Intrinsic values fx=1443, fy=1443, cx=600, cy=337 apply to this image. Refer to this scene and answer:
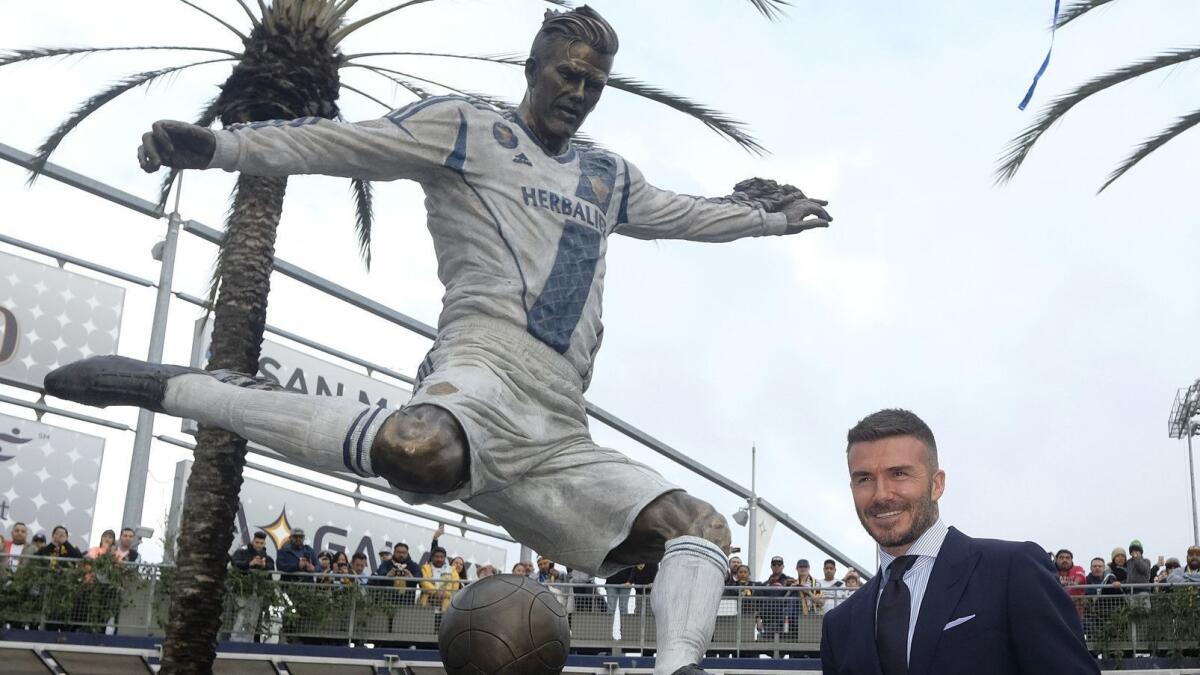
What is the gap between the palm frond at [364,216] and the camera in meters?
17.2

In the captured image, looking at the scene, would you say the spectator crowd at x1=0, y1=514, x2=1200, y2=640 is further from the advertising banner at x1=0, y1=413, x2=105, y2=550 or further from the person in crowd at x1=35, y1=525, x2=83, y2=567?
the advertising banner at x1=0, y1=413, x2=105, y2=550

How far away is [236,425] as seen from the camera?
16.0ft

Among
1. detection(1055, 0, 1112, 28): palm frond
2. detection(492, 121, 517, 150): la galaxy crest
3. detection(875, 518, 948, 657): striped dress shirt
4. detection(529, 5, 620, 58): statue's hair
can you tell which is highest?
detection(1055, 0, 1112, 28): palm frond

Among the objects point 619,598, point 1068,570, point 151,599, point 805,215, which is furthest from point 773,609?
point 805,215

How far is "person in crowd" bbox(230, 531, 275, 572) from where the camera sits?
634 inches

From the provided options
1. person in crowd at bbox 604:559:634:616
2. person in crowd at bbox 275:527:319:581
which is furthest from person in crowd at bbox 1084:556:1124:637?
person in crowd at bbox 275:527:319:581

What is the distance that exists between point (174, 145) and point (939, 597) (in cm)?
299

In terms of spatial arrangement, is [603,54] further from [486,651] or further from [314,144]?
[486,651]

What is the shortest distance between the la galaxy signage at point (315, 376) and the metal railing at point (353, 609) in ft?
23.9

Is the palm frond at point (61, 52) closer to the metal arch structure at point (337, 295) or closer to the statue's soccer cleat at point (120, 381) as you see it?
the metal arch structure at point (337, 295)

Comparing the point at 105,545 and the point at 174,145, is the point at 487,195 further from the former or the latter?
the point at 105,545

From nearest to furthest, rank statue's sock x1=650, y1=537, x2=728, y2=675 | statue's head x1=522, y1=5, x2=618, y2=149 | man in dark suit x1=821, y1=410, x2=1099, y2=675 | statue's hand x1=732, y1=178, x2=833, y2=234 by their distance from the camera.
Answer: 1. man in dark suit x1=821, y1=410, x2=1099, y2=675
2. statue's sock x1=650, y1=537, x2=728, y2=675
3. statue's head x1=522, y1=5, x2=618, y2=149
4. statue's hand x1=732, y1=178, x2=833, y2=234

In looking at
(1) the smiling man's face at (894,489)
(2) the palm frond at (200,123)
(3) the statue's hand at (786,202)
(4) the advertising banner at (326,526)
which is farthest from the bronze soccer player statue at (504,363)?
(4) the advertising banner at (326,526)

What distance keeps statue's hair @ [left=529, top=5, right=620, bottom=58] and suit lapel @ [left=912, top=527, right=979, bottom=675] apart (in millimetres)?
2660
